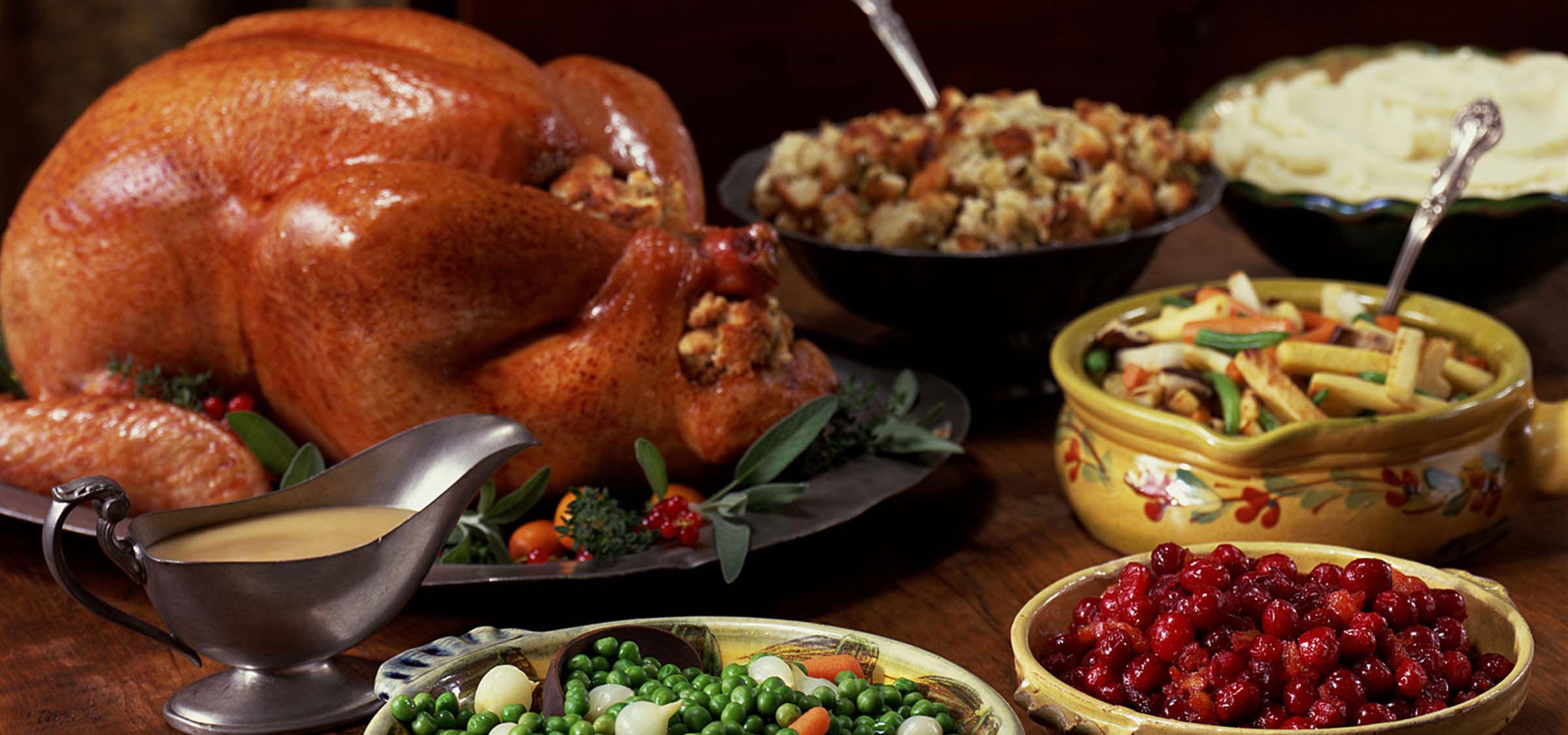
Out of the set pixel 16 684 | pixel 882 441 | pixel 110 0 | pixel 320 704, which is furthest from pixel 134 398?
pixel 110 0

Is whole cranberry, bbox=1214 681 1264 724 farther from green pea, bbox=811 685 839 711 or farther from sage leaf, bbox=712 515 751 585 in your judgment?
sage leaf, bbox=712 515 751 585

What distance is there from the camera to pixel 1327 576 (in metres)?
1.20

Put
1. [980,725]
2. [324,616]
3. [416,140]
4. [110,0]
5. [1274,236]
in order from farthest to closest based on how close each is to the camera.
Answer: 1. [110,0]
2. [1274,236]
3. [416,140]
4. [324,616]
5. [980,725]

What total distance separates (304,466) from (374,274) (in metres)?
0.22

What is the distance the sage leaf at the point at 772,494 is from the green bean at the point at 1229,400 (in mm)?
429

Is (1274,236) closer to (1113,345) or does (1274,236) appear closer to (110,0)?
(1113,345)

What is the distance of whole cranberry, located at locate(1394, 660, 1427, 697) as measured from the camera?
1.07 m

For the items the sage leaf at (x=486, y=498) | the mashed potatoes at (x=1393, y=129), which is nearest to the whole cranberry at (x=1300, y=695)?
the sage leaf at (x=486, y=498)

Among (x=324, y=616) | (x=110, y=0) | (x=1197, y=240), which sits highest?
(x=110, y=0)

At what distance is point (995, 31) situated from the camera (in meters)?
3.61

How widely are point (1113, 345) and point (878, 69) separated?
2.01 m

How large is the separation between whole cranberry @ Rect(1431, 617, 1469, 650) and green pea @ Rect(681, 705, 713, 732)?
1.90 ft

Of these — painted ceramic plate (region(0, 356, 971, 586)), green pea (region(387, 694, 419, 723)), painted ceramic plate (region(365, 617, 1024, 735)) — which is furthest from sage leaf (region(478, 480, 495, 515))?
green pea (region(387, 694, 419, 723))

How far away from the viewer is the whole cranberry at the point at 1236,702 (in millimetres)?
1060
